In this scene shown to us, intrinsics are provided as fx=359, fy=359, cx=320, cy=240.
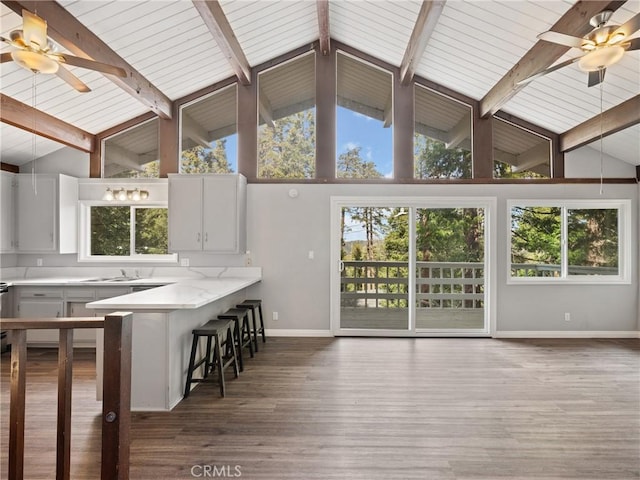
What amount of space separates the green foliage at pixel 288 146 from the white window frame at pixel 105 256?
1.61m

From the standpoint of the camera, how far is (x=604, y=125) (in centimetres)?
427

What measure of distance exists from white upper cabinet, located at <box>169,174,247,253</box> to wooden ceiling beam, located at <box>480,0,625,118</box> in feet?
11.8

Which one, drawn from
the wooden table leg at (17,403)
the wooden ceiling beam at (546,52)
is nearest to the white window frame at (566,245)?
the wooden ceiling beam at (546,52)

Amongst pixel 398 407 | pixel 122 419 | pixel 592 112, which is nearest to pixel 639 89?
pixel 592 112

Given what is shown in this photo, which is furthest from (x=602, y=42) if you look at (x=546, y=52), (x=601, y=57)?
(x=546, y=52)

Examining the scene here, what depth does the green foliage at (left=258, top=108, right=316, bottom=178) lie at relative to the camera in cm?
530

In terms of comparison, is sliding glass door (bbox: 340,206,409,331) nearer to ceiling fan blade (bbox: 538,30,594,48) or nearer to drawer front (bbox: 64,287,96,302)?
ceiling fan blade (bbox: 538,30,594,48)

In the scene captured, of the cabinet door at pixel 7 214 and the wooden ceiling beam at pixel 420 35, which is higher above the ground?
the wooden ceiling beam at pixel 420 35

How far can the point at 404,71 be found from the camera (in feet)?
16.2

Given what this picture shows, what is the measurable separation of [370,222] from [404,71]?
2.13m

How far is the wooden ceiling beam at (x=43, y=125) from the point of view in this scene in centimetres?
386

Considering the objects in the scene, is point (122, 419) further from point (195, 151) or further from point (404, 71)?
point (404, 71)

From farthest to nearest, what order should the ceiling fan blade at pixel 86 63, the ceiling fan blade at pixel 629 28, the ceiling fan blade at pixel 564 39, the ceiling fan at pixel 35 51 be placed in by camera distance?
1. the ceiling fan blade at pixel 86 63
2. the ceiling fan blade at pixel 564 39
3. the ceiling fan at pixel 35 51
4. the ceiling fan blade at pixel 629 28

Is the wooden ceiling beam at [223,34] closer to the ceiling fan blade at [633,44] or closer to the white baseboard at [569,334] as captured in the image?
Answer: the ceiling fan blade at [633,44]
